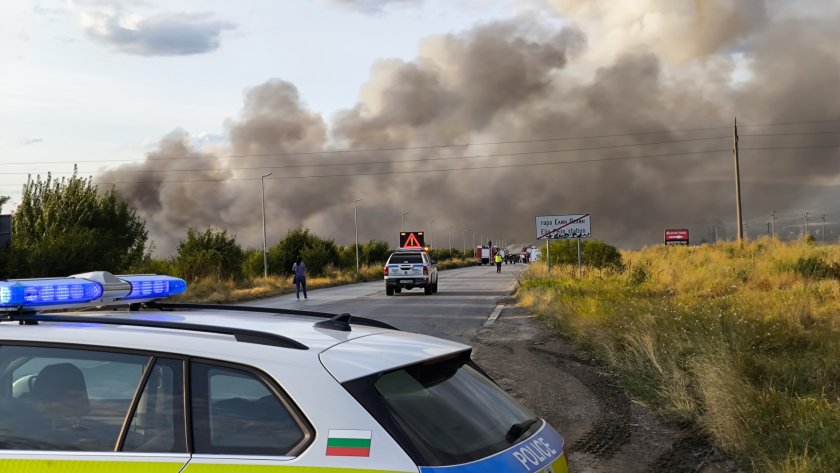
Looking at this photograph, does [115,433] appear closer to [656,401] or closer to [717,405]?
[717,405]

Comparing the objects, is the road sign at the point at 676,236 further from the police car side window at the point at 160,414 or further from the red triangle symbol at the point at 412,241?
the police car side window at the point at 160,414

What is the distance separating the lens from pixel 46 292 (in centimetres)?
331

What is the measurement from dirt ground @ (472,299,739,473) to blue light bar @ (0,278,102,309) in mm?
3902

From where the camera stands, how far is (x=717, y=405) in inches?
274

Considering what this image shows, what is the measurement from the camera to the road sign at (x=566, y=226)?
97.9ft

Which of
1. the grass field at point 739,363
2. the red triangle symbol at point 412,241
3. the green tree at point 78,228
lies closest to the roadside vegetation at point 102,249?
the green tree at point 78,228

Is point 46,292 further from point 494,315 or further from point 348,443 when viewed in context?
point 494,315

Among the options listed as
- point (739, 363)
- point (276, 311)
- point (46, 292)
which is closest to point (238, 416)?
point (46, 292)

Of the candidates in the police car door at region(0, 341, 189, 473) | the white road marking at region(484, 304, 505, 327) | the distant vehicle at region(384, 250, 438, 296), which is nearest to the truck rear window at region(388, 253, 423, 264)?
the distant vehicle at region(384, 250, 438, 296)

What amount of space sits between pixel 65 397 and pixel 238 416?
82cm

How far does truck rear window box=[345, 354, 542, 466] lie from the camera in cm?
243

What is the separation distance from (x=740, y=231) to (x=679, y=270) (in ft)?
55.2

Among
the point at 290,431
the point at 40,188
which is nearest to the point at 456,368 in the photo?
the point at 290,431

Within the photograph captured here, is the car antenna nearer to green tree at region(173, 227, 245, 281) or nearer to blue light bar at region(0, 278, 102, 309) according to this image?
blue light bar at region(0, 278, 102, 309)
